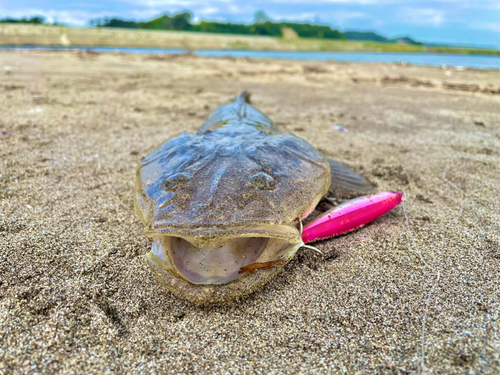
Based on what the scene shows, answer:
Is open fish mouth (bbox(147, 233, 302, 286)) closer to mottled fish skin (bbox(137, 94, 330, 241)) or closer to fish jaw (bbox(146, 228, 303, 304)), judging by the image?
fish jaw (bbox(146, 228, 303, 304))

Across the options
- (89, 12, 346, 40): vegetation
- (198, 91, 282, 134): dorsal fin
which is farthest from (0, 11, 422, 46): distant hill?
(198, 91, 282, 134): dorsal fin

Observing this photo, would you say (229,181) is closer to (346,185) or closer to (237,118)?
(346,185)

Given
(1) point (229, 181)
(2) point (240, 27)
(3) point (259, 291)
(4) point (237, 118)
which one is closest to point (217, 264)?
(3) point (259, 291)

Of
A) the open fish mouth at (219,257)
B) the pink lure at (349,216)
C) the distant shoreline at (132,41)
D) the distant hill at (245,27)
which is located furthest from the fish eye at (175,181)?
the distant hill at (245,27)

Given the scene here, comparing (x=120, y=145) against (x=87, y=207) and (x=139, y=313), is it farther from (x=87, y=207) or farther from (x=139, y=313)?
(x=139, y=313)

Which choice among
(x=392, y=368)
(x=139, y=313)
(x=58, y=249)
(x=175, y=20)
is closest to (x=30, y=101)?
(x=58, y=249)

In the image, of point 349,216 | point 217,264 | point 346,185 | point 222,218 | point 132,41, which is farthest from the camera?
point 132,41
